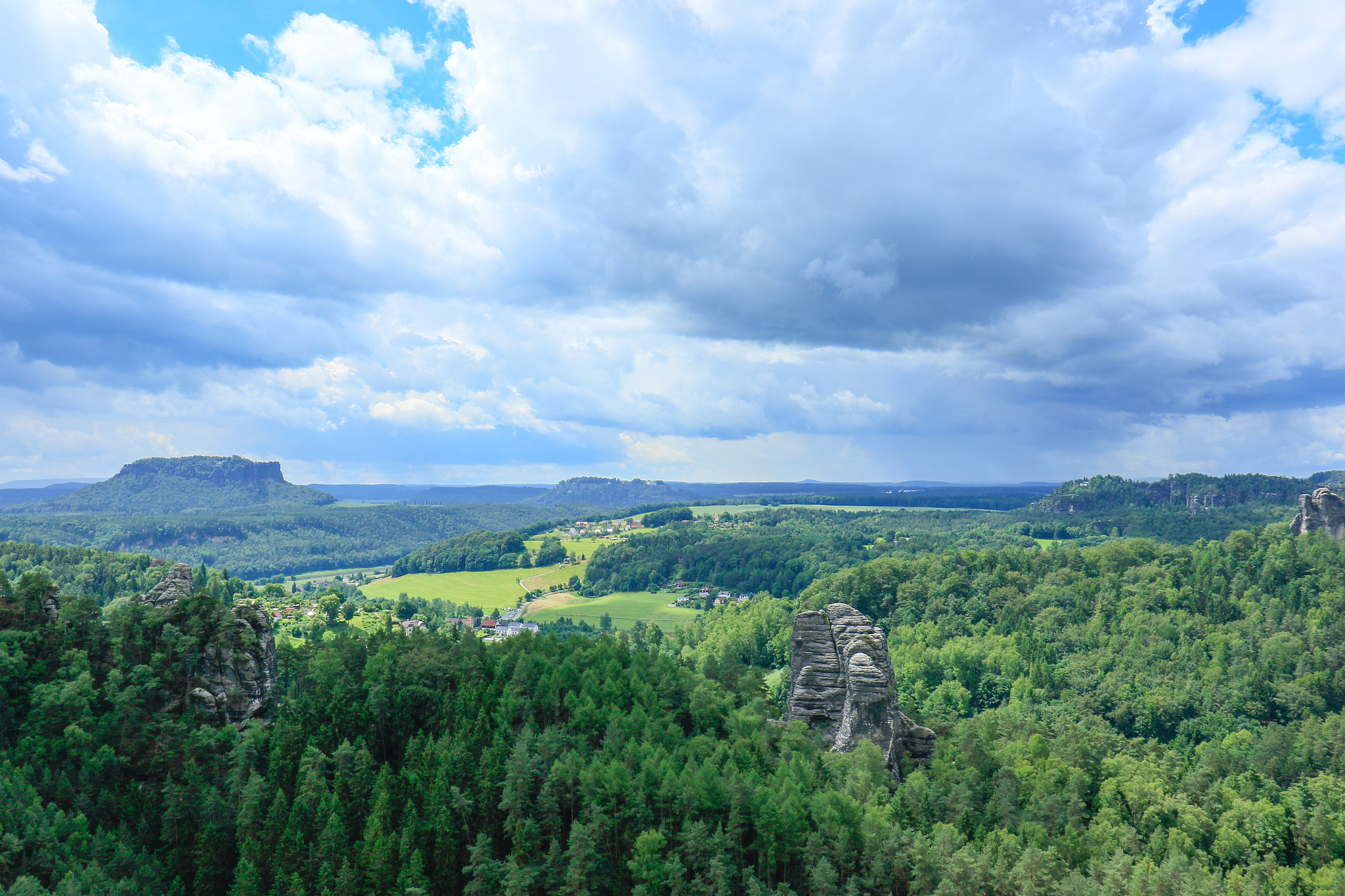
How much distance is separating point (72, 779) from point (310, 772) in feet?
54.2

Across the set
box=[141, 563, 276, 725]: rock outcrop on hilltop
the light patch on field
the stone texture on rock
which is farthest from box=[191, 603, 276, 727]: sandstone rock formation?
the light patch on field

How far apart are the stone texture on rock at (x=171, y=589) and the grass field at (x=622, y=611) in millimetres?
86990

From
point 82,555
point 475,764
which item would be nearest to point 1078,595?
point 475,764

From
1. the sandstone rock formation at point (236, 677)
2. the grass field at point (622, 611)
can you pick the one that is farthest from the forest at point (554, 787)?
the grass field at point (622, 611)

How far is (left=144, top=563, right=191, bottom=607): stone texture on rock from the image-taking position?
2405 inches

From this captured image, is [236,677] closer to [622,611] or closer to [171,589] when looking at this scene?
A: [171,589]

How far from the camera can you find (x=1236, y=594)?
340ft

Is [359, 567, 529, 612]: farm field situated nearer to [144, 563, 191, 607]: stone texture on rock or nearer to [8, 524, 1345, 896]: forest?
[144, 563, 191, 607]: stone texture on rock

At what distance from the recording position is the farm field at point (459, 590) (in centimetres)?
16675

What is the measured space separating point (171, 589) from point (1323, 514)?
165517mm

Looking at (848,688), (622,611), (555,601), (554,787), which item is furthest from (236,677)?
(555,601)

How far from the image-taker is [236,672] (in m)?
55.9

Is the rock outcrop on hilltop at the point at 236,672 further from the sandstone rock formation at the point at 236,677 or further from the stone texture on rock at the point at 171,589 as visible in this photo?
the stone texture on rock at the point at 171,589

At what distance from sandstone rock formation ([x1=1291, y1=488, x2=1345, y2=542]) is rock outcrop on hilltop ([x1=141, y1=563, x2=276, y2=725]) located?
15453cm
